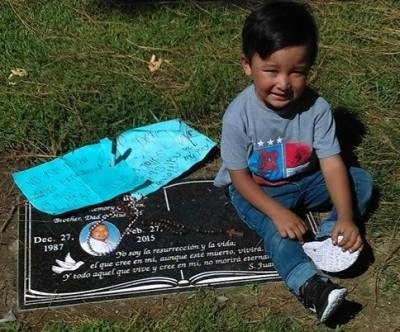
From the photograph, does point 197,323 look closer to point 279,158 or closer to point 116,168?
point 279,158

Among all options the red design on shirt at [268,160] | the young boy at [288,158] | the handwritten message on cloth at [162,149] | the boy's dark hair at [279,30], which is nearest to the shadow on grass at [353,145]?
the young boy at [288,158]

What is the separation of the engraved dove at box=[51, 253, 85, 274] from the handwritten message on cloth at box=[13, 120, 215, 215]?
23cm

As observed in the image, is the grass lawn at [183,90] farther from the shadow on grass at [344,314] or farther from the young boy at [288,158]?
the young boy at [288,158]

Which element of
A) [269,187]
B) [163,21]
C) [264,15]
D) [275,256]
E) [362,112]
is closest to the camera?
[264,15]

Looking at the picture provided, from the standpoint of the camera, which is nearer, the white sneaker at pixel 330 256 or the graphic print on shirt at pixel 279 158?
the white sneaker at pixel 330 256

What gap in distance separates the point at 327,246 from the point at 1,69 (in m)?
1.70

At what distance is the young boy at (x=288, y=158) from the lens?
2.41 m

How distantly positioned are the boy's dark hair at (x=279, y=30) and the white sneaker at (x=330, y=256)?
0.61 meters

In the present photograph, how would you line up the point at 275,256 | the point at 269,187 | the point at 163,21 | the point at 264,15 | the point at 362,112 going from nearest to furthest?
the point at 264,15 → the point at 275,256 → the point at 269,187 → the point at 362,112 → the point at 163,21

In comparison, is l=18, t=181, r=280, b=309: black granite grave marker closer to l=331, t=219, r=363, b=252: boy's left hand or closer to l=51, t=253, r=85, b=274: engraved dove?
l=51, t=253, r=85, b=274: engraved dove

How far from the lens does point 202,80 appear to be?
3424 millimetres

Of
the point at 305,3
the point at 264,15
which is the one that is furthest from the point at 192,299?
the point at 305,3

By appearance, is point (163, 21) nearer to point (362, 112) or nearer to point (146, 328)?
point (362, 112)

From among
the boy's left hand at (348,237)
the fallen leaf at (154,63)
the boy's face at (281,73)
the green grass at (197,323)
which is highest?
the boy's face at (281,73)
